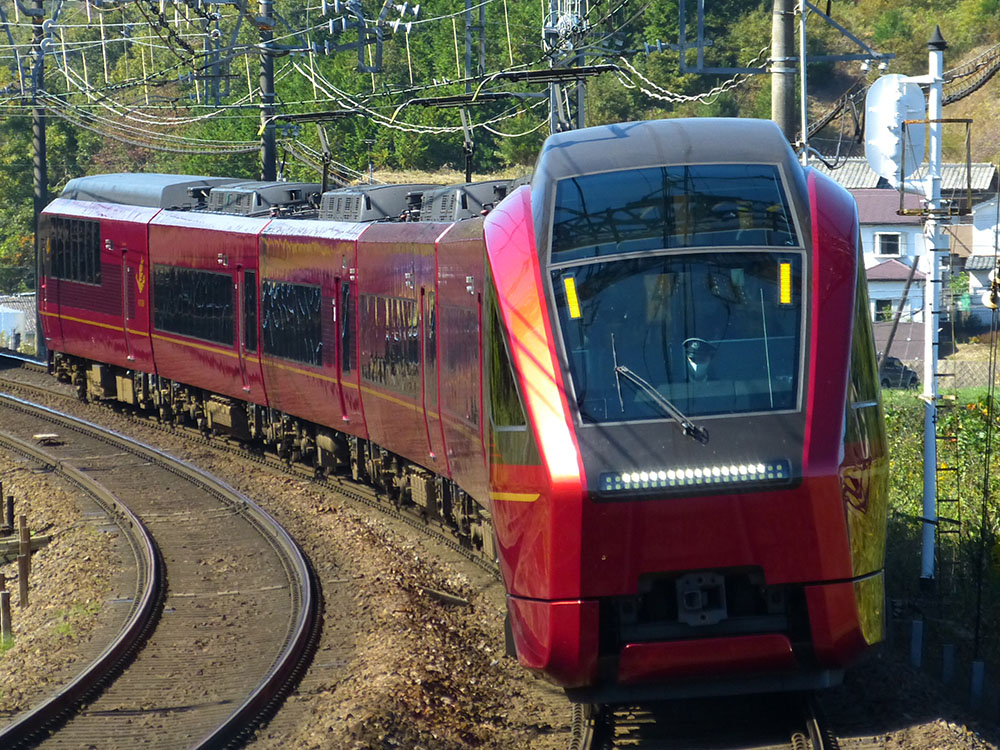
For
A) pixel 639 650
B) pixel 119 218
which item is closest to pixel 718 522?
pixel 639 650

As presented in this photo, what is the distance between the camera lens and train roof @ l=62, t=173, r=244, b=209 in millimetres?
21188

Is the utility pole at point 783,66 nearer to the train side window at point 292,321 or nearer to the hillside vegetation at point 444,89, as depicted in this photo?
the train side window at point 292,321

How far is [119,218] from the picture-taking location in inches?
856

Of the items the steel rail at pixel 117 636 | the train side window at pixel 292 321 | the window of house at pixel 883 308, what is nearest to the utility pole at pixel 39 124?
the train side window at pixel 292 321

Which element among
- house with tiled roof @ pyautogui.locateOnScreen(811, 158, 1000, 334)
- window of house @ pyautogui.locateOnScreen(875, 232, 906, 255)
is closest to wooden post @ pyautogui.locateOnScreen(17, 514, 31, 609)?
house with tiled roof @ pyautogui.locateOnScreen(811, 158, 1000, 334)

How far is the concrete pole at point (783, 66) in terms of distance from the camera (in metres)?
13.0

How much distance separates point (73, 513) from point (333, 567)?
4.28 m

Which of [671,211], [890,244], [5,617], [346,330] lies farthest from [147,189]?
[890,244]

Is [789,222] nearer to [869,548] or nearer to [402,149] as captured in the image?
[869,548]

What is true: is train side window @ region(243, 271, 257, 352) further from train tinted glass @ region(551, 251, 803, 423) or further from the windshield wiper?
the windshield wiper

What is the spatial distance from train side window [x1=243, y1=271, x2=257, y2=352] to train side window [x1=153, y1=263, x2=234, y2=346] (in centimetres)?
44

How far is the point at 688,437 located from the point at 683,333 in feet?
2.03

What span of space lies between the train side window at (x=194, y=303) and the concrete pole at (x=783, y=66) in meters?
8.07

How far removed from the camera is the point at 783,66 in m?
13.1
